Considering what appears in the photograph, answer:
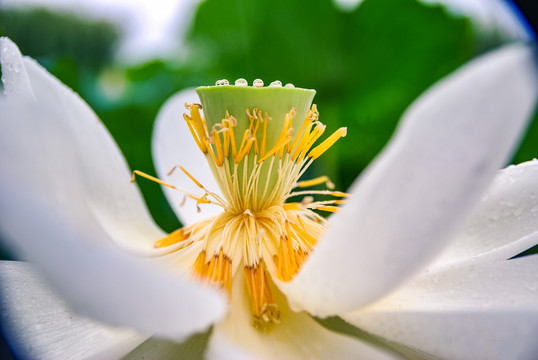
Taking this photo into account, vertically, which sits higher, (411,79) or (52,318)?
(411,79)

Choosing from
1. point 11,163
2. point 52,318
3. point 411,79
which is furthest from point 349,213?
point 411,79

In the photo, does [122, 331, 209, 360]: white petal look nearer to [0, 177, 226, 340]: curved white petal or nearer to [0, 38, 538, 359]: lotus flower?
[0, 38, 538, 359]: lotus flower

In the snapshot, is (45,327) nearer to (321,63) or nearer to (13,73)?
(13,73)

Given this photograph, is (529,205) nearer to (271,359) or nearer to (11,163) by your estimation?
(271,359)

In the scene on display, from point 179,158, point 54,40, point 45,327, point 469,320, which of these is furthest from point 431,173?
point 54,40

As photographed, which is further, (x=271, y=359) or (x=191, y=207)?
(x=191, y=207)

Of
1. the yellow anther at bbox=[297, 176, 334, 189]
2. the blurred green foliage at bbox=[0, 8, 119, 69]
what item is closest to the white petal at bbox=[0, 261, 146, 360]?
the yellow anther at bbox=[297, 176, 334, 189]
